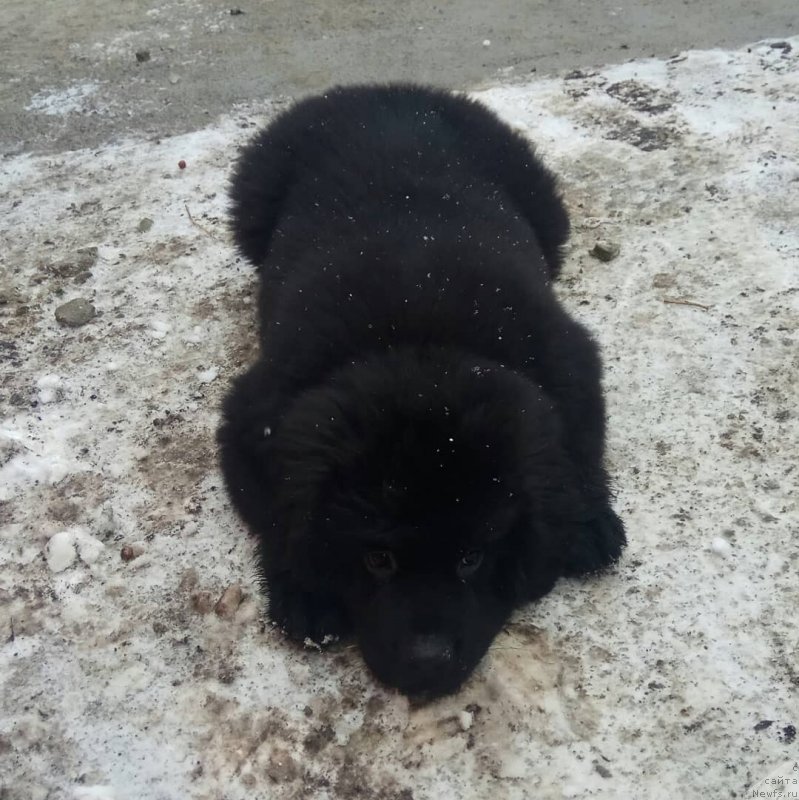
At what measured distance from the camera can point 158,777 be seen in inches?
81.6

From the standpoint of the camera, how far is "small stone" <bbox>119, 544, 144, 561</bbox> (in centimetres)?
261

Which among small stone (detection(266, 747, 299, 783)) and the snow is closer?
small stone (detection(266, 747, 299, 783))

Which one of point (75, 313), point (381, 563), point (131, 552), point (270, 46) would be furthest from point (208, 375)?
point (270, 46)

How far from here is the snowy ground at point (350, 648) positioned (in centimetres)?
209

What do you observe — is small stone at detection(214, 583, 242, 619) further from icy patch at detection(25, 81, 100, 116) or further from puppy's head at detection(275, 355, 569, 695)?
icy patch at detection(25, 81, 100, 116)

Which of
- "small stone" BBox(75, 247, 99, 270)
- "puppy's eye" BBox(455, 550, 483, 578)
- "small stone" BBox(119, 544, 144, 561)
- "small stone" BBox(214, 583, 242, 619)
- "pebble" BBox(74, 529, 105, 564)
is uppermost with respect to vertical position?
"puppy's eye" BBox(455, 550, 483, 578)

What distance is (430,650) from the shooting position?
2.03 m

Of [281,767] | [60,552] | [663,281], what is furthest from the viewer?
[663,281]

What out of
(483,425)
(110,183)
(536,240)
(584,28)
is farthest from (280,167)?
(584,28)

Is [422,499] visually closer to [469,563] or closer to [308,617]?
[469,563]

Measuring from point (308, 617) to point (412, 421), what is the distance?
0.72 meters

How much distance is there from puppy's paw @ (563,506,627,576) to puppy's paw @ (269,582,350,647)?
65cm

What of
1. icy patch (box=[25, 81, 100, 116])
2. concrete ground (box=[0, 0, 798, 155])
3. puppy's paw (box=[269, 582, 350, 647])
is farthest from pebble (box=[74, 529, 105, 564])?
icy patch (box=[25, 81, 100, 116])

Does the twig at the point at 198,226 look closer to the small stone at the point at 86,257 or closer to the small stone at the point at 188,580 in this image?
the small stone at the point at 86,257
